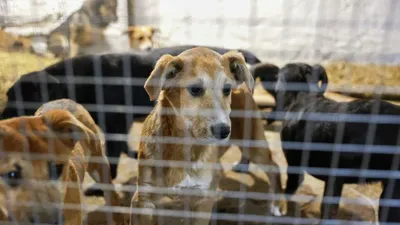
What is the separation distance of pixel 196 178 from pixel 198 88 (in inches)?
24.0

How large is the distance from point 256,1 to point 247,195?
222 centimetres

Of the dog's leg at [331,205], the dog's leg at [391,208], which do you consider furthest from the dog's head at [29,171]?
the dog's leg at [391,208]

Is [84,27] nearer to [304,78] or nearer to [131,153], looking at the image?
[131,153]

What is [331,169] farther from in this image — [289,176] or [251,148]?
[251,148]

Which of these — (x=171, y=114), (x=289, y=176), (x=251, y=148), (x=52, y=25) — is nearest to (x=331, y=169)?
(x=289, y=176)

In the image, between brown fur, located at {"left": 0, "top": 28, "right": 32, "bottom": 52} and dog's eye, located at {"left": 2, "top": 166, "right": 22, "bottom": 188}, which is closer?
dog's eye, located at {"left": 2, "top": 166, "right": 22, "bottom": 188}

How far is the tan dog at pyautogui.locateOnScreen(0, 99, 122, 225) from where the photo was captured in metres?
2.06

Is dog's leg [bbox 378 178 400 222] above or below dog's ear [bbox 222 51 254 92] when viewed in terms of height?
below

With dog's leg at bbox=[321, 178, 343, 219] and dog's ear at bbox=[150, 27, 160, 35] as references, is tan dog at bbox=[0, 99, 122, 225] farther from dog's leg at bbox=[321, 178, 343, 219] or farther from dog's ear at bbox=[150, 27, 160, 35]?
dog's ear at bbox=[150, 27, 160, 35]

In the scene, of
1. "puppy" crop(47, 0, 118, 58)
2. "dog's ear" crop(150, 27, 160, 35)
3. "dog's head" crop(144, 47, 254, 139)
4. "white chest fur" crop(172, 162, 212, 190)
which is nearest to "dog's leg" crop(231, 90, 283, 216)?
"white chest fur" crop(172, 162, 212, 190)

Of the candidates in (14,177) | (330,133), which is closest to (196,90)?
(14,177)

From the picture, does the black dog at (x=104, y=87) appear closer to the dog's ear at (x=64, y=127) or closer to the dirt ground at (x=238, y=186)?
the dirt ground at (x=238, y=186)

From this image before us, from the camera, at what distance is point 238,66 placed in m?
2.55

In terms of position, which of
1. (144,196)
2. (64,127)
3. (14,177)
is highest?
(64,127)
